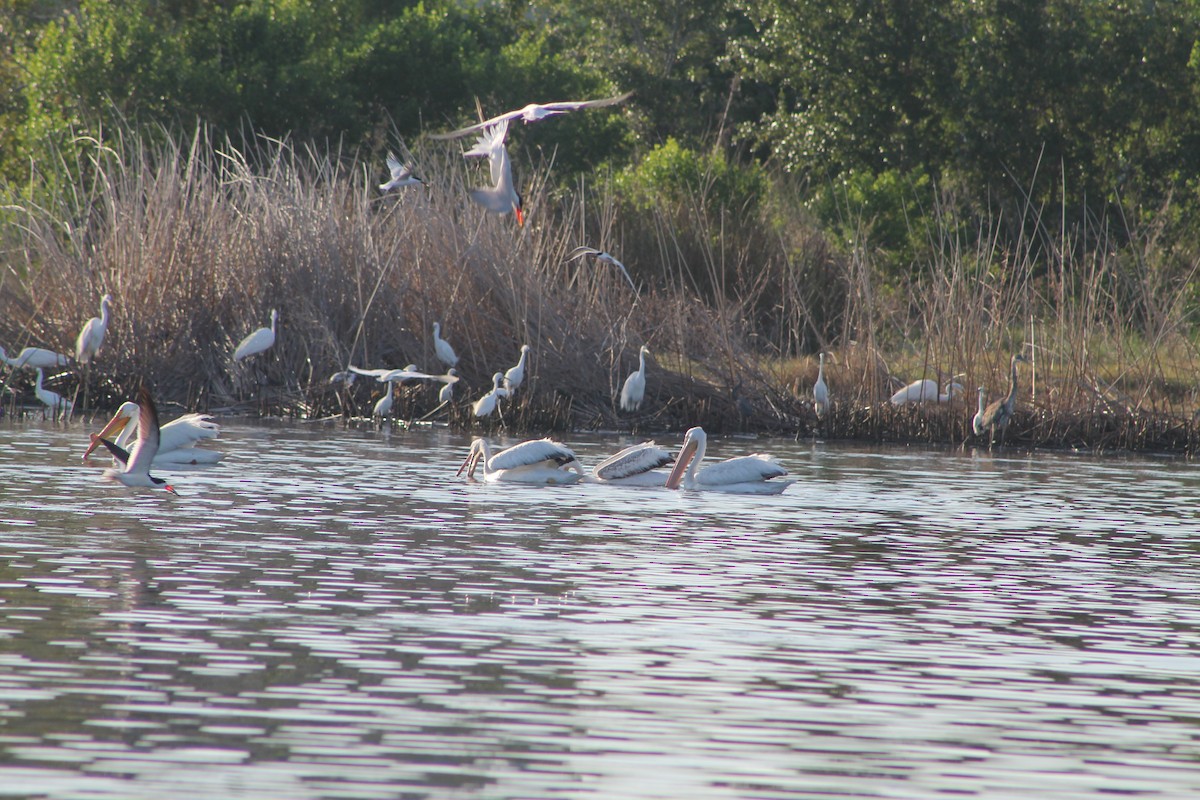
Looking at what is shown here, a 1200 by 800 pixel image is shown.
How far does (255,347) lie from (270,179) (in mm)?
2085

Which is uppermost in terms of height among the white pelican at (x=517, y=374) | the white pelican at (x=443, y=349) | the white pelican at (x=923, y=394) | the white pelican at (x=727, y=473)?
the white pelican at (x=443, y=349)

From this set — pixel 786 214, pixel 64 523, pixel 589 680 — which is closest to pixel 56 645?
pixel 589 680

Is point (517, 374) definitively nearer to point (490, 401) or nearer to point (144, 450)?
point (490, 401)

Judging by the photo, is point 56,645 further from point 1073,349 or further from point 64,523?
point 1073,349

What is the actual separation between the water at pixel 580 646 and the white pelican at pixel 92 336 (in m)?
5.99

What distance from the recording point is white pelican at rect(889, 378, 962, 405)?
1945cm

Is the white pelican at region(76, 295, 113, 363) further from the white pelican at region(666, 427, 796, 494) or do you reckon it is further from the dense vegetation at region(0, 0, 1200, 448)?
the white pelican at region(666, 427, 796, 494)

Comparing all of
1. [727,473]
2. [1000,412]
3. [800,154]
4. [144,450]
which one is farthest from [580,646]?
[800,154]

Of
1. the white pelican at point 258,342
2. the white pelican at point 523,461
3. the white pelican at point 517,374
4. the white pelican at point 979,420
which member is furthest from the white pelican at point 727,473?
the white pelican at point 258,342

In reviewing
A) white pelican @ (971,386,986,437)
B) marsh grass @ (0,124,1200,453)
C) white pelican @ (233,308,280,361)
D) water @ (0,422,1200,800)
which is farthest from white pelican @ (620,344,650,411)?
water @ (0,422,1200,800)

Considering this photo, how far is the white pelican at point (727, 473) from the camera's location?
46.4ft

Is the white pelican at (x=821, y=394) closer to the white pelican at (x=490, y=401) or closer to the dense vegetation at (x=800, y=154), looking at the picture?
the dense vegetation at (x=800, y=154)

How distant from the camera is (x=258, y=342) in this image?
770 inches

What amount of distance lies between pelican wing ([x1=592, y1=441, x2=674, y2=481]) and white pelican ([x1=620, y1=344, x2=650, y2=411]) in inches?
161
